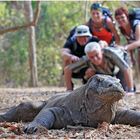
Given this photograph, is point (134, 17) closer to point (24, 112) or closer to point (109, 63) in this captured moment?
point (109, 63)

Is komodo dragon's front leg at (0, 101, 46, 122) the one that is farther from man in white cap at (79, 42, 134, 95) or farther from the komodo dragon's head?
man in white cap at (79, 42, 134, 95)

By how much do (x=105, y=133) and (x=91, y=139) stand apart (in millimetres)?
251

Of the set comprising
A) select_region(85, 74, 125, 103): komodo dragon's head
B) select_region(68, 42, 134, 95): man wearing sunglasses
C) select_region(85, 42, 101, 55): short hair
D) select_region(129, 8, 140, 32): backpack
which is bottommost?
select_region(68, 42, 134, 95): man wearing sunglasses

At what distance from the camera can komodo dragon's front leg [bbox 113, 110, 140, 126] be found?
3977 millimetres

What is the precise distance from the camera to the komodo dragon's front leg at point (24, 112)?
14.4 ft

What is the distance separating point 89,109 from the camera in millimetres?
3787

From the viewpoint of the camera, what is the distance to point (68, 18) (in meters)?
18.9

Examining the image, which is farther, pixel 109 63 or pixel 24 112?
pixel 109 63

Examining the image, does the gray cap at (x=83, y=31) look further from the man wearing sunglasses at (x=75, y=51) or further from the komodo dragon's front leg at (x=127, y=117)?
the komodo dragon's front leg at (x=127, y=117)

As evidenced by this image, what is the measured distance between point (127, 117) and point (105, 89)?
0.57 m

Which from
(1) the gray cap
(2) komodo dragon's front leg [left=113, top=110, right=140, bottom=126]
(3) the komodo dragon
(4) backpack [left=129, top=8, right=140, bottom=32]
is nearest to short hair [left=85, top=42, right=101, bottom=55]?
(1) the gray cap

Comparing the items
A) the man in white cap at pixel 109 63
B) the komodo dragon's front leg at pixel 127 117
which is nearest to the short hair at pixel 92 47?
the man in white cap at pixel 109 63

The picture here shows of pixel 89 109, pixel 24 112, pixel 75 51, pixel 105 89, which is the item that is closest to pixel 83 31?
pixel 75 51

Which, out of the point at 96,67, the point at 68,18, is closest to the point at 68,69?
the point at 96,67
